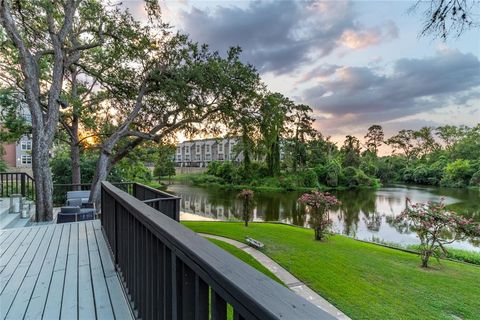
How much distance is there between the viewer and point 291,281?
18.0 ft

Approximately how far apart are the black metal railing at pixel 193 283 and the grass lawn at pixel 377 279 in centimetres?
384

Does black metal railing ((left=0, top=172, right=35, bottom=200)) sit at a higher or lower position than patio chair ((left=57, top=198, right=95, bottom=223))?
higher

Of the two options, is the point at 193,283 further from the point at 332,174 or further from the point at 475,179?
the point at 475,179

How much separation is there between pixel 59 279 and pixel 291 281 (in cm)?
417

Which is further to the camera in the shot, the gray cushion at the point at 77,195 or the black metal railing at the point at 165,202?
the gray cushion at the point at 77,195

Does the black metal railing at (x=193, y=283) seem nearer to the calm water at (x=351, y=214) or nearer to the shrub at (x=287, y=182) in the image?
the calm water at (x=351, y=214)

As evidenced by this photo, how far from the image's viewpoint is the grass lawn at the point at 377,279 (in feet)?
15.1

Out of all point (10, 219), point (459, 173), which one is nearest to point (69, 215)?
point (10, 219)

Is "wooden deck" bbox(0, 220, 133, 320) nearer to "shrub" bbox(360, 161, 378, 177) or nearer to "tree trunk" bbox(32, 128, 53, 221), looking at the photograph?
"tree trunk" bbox(32, 128, 53, 221)

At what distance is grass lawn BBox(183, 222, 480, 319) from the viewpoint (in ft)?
15.1

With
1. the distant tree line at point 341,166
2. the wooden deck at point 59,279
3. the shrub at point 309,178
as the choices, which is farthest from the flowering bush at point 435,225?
the shrub at point 309,178

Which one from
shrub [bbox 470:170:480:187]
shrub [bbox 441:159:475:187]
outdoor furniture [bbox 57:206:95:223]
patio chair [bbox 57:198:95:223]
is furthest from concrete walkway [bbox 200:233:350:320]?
shrub [bbox 441:159:475:187]

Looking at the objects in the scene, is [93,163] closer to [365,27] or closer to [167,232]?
[365,27]

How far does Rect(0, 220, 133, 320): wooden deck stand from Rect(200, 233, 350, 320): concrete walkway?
2.57 metres
